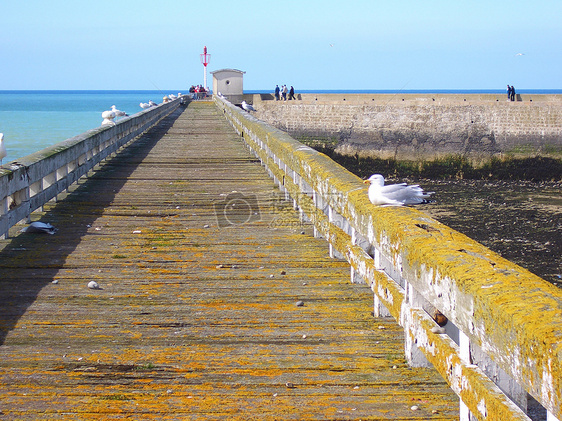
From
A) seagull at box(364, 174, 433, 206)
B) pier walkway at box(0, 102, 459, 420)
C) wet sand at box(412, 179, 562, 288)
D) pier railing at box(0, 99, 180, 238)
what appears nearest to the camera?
pier walkway at box(0, 102, 459, 420)

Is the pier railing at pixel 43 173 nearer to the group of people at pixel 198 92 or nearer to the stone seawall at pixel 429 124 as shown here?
the stone seawall at pixel 429 124

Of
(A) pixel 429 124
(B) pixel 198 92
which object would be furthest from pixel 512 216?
(B) pixel 198 92

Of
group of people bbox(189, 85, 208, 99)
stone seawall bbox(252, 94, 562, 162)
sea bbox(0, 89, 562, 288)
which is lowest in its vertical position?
sea bbox(0, 89, 562, 288)

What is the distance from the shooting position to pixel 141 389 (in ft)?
12.4

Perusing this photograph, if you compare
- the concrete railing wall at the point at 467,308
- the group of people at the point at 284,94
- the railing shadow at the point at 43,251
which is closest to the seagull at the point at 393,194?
the concrete railing wall at the point at 467,308

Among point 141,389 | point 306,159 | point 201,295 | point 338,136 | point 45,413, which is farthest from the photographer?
Answer: point 338,136

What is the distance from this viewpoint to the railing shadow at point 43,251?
517 centimetres

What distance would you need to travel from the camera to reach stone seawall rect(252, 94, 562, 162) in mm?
45559

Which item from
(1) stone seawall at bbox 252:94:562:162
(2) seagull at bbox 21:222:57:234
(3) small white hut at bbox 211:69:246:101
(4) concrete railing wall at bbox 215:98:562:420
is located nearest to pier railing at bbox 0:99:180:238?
(2) seagull at bbox 21:222:57:234

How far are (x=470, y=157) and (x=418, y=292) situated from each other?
1815 inches

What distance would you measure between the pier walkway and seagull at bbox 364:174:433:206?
0.87 metres

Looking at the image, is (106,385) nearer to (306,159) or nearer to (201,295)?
(201,295)

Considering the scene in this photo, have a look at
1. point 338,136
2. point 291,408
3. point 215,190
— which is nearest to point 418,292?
point 291,408

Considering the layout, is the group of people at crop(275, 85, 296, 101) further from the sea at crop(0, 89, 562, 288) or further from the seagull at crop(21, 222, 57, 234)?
the seagull at crop(21, 222, 57, 234)
